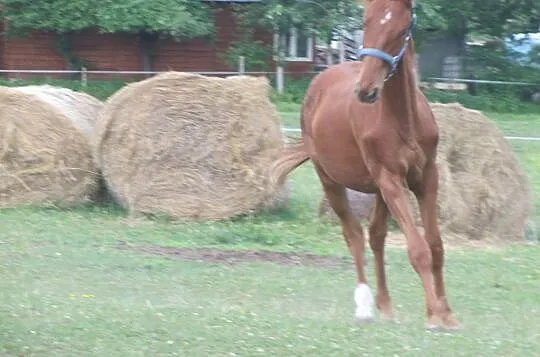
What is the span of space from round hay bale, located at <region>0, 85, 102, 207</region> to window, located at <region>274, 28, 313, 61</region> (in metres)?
17.2

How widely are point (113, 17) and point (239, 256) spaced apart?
19.0 m

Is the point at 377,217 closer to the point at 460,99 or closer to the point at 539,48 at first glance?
the point at 460,99

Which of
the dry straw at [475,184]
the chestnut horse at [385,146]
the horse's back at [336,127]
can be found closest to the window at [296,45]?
the dry straw at [475,184]

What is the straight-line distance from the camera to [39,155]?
13609 millimetres

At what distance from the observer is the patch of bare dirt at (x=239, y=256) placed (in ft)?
36.3

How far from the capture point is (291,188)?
50.2 ft

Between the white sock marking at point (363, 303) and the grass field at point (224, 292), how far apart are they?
0.12 metres

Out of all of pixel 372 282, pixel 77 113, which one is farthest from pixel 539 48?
pixel 372 282

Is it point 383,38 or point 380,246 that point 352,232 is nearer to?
point 380,246

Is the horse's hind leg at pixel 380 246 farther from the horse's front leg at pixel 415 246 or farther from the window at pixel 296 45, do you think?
the window at pixel 296 45

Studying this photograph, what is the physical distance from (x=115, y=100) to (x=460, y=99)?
17.3 m

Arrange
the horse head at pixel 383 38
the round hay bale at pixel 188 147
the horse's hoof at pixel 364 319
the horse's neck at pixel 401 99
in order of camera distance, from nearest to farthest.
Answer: the horse head at pixel 383 38 < the horse's neck at pixel 401 99 < the horse's hoof at pixel 364 319 < the round hay bale at pixel 188 147

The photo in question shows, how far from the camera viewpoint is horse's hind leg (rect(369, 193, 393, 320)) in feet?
27.3

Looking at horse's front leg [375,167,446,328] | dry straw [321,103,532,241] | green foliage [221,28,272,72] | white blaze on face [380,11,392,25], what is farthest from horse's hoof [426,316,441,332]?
green foliage [221,28,272,72]
